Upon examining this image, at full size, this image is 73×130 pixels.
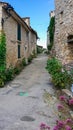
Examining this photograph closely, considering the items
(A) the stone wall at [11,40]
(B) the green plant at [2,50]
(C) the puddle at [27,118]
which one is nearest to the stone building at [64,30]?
(B) the green plant at [2,50]

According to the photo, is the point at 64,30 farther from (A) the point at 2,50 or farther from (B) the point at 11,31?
(B) the point at 11,31

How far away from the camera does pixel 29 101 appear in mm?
10453

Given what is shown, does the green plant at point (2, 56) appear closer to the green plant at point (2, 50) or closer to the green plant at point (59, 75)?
the green plant at point (2, 50)

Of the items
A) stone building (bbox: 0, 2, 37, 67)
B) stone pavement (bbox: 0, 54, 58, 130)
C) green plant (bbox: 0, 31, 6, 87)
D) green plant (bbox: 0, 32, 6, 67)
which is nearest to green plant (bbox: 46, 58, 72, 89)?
stone pavement (bbox: 0, 54, 58, 130)

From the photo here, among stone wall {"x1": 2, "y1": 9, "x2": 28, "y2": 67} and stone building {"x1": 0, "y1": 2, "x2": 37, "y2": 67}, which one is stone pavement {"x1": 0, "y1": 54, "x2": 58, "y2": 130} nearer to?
stone wall {"x1": 2, "y1": 9, "x2": 28, "y2": 67}

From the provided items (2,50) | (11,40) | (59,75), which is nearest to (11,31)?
(11,40)

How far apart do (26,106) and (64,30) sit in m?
6.16

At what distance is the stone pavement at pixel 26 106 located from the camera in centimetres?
734

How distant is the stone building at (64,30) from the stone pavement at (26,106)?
2116mm

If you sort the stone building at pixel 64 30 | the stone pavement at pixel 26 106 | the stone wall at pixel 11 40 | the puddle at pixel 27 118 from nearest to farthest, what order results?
1. the stone pavement at pixel 26 106
2. the puddle at pixel 27 118
3. the stone building at pixel 64 30
4. the stone wall at pixel 11 40

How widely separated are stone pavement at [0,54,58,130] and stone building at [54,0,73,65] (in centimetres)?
212

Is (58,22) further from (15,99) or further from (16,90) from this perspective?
(15,99)

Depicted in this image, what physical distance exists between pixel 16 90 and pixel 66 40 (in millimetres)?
4229

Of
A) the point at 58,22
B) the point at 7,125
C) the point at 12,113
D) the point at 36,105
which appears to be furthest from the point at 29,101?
the point at 58,22
